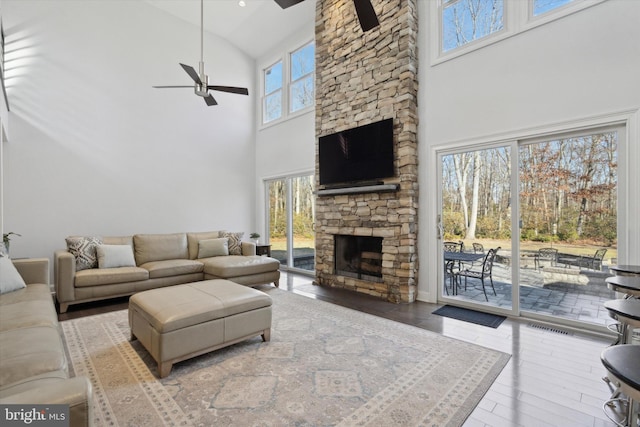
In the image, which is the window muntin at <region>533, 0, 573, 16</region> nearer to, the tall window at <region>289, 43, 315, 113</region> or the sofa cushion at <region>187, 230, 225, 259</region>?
the tall window at <region>289, 43, 315, 113</region>

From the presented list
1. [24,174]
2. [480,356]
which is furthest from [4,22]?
[480,356]

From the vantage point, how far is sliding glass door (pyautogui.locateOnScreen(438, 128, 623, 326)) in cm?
306

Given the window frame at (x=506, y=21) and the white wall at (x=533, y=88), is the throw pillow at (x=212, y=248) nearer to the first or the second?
the white wall at (x=533, y=88)

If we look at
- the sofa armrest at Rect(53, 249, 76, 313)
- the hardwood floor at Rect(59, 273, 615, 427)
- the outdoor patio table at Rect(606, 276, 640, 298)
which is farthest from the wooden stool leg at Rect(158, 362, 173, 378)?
the outdoor patio table at Rect(606, 276, 640, 298)

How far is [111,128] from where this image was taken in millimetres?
5266

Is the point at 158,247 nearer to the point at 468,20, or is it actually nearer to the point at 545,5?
the point at 468,20

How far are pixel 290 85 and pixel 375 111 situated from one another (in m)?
2.78

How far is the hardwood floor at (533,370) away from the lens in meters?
1.83

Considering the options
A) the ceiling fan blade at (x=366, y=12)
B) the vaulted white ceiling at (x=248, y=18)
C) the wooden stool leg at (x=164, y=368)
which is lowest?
the wooden stool leg at (x=164, y=368)

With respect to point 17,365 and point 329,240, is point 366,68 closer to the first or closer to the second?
point 329,240

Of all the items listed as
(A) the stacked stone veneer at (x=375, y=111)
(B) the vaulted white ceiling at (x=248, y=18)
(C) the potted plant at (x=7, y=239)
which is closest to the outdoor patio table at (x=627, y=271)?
(A) the stacked stone veneer at (x=375, y=111)

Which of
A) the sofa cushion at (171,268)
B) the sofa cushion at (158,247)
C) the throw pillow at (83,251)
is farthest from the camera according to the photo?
the sofa cushion at (158,247)

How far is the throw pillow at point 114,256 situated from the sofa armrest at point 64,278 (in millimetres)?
440

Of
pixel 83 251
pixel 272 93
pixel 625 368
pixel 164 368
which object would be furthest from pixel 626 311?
pixel 272 93
